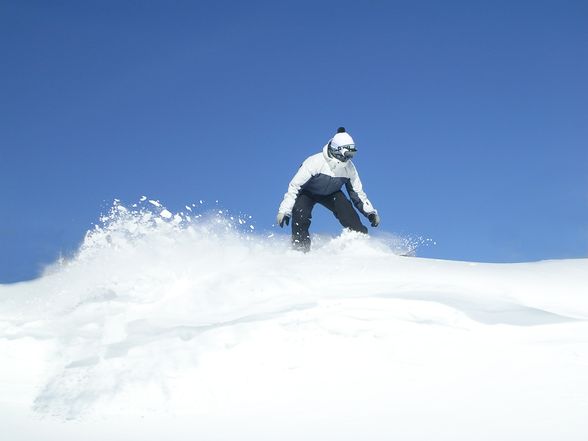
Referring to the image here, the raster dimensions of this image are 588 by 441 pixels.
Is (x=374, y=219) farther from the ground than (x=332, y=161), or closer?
closer

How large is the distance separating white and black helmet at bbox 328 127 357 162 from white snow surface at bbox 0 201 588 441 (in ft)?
8.91

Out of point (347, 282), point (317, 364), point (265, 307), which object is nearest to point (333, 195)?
point (347, 282)

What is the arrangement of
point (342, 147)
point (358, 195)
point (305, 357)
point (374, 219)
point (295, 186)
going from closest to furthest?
point (305, 357)
point (342, 147)
point (295, 186)
point (358, 195)
point (374, 219)

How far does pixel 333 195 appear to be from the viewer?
941 cm

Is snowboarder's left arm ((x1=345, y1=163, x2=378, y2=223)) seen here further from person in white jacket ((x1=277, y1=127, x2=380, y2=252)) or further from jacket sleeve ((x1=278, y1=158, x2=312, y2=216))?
jacket sleeve ((x1=278, y1=158, x2=312, y2=216))

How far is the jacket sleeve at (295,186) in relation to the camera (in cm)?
908

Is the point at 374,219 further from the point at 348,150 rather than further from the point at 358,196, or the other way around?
the point at 348,150

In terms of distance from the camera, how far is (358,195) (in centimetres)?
956

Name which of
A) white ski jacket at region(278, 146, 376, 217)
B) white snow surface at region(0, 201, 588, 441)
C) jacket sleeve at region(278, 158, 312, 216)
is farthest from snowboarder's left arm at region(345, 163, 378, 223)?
white snow surface at region(0, 201, 588, 441)

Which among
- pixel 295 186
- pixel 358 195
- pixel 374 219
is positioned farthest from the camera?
pixel 374 219

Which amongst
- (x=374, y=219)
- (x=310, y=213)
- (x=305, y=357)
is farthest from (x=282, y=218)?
(x=305, y=357)

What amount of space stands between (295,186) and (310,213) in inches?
17.4

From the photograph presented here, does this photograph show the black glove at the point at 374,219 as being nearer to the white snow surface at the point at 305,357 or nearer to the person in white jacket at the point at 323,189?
the person in white jacket at the point at 323,189

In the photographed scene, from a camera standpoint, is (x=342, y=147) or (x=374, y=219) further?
(x=374, y=219)
